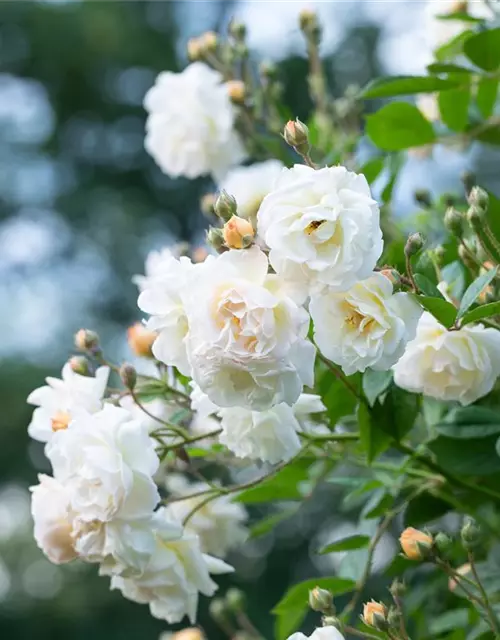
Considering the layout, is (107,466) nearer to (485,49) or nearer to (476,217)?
(476,217)

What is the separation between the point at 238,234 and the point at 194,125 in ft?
1.49

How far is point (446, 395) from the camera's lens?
486 mm

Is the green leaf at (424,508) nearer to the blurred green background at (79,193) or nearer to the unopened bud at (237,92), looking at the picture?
the unopened bud at (237,92)

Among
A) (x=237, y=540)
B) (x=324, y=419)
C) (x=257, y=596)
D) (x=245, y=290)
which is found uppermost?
(x=245, y=290)

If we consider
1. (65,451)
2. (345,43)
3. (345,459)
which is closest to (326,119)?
(345,459)

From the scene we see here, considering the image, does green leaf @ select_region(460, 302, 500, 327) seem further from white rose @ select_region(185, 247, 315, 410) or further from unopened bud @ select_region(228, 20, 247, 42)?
unopened bud @ select_region(228, 20, 247, 42)

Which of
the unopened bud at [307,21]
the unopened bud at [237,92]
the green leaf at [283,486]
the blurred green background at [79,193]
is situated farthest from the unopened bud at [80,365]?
the blurred green background at [79,193]

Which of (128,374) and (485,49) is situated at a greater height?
(485,49)

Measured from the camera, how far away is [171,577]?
0.48 m

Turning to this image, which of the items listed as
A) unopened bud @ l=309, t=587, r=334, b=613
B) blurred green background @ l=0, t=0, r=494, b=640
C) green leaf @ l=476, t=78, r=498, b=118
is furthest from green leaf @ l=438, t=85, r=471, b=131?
blurred green background @ l=0, t=0, r=494, b=640

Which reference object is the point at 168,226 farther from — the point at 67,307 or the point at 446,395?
the point at 446,395

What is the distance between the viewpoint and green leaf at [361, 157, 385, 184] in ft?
2.10

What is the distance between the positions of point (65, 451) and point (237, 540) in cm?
28

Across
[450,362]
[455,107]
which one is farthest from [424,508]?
[455,107]
